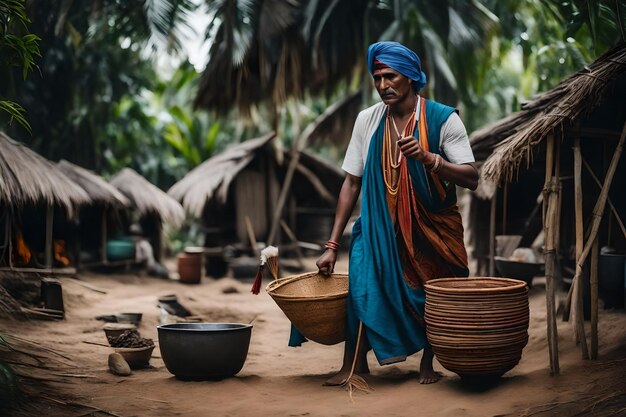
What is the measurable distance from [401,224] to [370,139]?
577 mm

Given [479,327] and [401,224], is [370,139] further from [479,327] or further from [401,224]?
[479,327]

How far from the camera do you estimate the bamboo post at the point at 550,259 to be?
Result: 4.31 metres

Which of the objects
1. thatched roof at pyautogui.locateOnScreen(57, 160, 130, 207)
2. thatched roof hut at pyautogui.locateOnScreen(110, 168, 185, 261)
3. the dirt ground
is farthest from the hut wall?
the dirt ground

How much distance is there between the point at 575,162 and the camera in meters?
4.80

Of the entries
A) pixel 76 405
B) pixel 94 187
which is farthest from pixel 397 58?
pixel 94 187

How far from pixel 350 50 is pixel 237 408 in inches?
453

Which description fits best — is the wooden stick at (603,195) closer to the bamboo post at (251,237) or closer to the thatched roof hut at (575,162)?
the thatched roof hut at (575,162)

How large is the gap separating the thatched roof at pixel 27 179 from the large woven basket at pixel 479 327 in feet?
17.9

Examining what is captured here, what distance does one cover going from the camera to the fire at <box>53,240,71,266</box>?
11953 millimetres

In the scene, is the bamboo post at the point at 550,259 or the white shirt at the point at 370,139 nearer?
the bamboo post at the point at 550,259

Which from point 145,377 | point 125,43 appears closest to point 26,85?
point 125,43

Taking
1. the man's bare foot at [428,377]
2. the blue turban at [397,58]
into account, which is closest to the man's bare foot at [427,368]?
the man's bare foot at [428,377]

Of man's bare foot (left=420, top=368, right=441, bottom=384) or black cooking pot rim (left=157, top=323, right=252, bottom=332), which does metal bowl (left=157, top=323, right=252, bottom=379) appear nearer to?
black cooking pot rim (left=157, top=323, right=252, bottom=332)

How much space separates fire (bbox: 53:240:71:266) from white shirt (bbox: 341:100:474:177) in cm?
832
